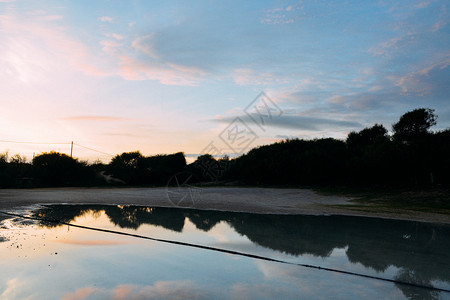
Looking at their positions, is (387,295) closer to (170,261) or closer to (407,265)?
(407,265)

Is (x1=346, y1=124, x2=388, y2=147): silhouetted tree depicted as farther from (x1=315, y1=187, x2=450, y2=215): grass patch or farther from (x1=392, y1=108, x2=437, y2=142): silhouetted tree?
(x1=315, y1=187, x2=450, y2=215): grass patch


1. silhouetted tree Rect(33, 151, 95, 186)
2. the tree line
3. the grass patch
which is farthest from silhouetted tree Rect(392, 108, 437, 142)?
silhouetted tree Rect(33, 151, 95, 186)

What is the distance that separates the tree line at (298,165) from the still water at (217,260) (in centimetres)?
2296

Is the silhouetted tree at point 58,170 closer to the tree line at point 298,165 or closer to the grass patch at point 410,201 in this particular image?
the tree line at point 298,165

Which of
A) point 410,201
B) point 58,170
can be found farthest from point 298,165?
point 58,170

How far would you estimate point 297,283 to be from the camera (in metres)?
6.12

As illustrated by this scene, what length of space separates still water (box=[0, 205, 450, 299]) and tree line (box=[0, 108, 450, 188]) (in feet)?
75.3

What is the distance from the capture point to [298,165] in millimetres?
45188

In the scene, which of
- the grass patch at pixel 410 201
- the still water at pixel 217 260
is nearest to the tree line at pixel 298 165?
the grass patch at pixel 410 201

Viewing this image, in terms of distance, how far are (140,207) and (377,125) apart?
4952 centimetres

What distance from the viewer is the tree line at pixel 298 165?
3331 cm

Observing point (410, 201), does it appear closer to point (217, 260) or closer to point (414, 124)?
point (414, 124)

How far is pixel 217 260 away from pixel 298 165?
127ft

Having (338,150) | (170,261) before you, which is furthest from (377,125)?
(170,261)
